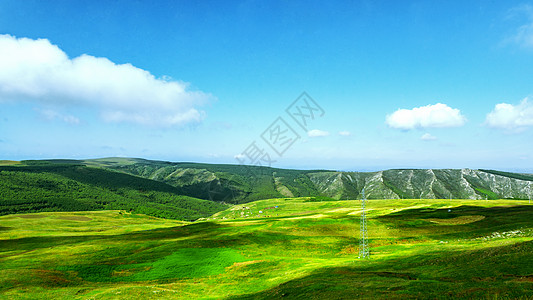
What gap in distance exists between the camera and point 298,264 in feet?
188

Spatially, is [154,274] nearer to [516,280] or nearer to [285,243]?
[285,243]

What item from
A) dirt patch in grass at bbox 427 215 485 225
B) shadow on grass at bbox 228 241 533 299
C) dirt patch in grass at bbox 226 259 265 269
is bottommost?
dirt patch in grass at bbox 226 259 265 269

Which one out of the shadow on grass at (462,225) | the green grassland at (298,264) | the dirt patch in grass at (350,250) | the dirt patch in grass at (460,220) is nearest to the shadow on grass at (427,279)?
the green grassland at (298,264)

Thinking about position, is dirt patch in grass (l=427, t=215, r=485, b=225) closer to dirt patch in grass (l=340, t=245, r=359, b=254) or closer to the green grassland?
the green grassland

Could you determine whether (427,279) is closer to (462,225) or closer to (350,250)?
(350,250)

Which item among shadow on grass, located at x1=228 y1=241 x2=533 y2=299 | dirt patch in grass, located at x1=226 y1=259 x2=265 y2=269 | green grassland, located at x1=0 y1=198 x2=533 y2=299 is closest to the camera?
shadow on grass, located at x1=228 y1=241 x2=533 y2=299

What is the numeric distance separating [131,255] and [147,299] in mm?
39642

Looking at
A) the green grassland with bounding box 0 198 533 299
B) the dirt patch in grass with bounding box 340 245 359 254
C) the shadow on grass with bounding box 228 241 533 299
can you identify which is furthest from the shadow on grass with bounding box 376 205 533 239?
the shadow on grass with bounding box 228 241 533 299

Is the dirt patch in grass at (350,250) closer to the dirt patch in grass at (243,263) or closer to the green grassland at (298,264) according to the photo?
the green grassland at (298,264)

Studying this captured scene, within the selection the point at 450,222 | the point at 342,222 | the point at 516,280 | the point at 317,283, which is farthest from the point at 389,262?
the point at 450,222

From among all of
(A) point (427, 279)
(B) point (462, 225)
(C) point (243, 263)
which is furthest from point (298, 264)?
(B) point (462, 225)

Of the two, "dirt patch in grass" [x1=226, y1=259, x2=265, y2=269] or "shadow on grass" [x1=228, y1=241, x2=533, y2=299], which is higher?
"shadow on grass" [x1=228, y1=241, x2=533, y2=299]

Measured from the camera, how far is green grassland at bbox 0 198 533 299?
3173 cm

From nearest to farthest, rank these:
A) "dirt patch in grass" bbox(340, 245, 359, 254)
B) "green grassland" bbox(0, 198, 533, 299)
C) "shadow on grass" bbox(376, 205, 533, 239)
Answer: "green grassland" bbox(0, 198, 533, 299)
"dirt patch in grass" bbox(340, 245, 359, 254)
"shadow on grass" bbox(376, 205, 533, 239)
